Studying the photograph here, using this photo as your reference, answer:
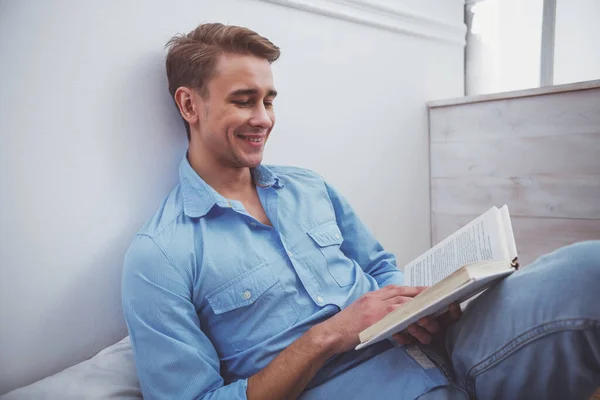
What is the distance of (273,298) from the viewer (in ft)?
2.81

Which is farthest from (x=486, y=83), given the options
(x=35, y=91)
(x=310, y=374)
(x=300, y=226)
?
(x=35, y=91)

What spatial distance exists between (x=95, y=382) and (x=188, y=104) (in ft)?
1.84

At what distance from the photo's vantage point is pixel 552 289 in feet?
2.06

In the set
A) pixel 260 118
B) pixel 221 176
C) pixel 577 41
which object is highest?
pixel 577 41

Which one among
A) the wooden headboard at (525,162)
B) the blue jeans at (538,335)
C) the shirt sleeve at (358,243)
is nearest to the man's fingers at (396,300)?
the blue jeans at (538,335)

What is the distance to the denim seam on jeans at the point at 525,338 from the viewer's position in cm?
58

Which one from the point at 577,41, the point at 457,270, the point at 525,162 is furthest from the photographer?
the point at 577,41

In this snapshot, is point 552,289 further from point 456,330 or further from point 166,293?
point 166,293

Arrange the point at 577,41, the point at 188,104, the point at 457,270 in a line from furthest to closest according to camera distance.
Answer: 1. the point at 577,41
2. the point at 188,104
3. the point at 457,270

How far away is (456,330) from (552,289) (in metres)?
0.18

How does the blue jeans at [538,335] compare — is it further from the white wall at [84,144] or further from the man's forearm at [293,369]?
the white wall at [84,144]

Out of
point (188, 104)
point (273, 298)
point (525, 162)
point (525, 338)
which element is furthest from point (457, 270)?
point (525, 162)

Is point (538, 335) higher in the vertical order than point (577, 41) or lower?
lower

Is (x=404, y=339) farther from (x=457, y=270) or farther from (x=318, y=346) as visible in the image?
(x=457, y=270)
